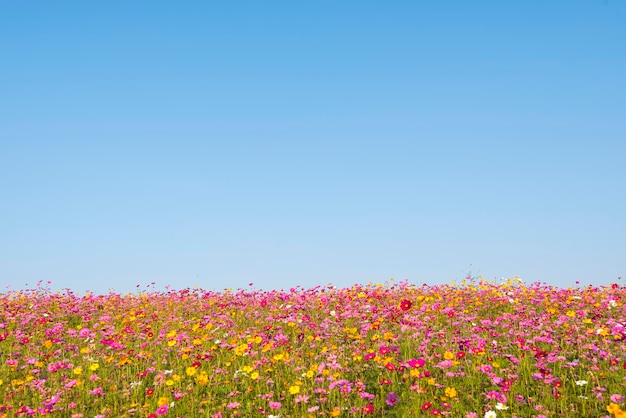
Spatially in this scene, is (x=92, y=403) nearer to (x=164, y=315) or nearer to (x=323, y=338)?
(x=323, y=338)

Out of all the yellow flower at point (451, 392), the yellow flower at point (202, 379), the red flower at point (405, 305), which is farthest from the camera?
the red flower at point (405, 305)

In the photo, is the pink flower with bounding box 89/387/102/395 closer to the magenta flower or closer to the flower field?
the flower field

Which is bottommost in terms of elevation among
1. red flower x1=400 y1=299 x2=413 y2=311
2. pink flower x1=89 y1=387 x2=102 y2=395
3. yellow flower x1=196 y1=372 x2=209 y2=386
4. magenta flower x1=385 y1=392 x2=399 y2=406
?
pink flower x1=89 y1=387 x2=102 y2=395

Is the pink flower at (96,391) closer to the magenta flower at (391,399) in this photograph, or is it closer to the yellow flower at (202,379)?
the yellow flower at (202,379)

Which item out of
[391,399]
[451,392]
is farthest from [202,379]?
[451,392]

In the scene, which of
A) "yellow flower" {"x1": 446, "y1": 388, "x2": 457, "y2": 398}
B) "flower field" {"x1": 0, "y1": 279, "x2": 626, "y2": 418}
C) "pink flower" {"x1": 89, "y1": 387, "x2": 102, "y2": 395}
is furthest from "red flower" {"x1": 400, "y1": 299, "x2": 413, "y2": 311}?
"pink flower" {"x1": 89, "y1": 387, "x2": 102, "y2": 395}

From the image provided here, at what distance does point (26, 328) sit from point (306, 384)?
7500 millimetres

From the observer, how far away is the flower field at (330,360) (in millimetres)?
6684

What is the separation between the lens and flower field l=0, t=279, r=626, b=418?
6.68 m

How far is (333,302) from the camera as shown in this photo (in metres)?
12.7

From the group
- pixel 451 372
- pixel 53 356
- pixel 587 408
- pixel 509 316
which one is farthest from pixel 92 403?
pixel 509 316

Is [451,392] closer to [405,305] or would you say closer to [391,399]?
[391,399]

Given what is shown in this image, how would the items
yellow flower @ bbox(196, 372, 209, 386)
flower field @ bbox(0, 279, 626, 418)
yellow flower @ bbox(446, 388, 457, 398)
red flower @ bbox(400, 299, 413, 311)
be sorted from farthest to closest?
red flower @ bbox(400, 299, 413, 311) → yellow flower @ bbox(196, 372, 209, 386) → flower field @ bbox(0, 279, 626, 418) → yellow flower @ bbox(446, 388, 457, 398)

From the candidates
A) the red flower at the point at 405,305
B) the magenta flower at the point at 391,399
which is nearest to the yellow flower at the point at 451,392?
the magenta flower at the point at 391,399
